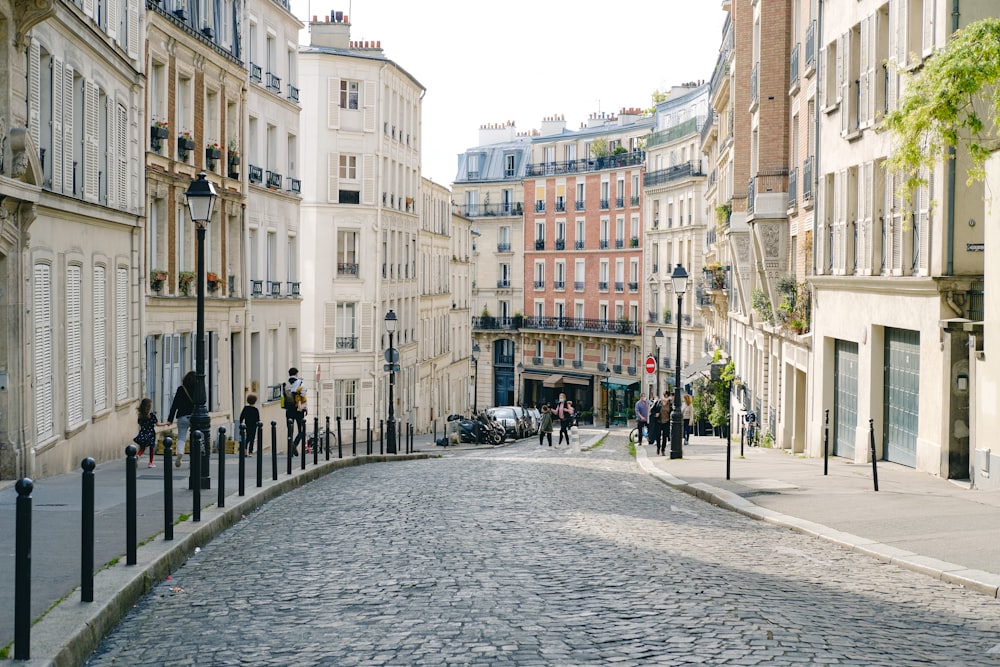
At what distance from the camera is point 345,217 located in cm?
5284

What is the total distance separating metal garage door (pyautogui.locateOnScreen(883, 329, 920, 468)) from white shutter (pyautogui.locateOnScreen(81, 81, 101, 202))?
13.4 meters

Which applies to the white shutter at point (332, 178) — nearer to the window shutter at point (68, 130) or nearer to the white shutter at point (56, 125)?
the window shutter at point (68, 130)

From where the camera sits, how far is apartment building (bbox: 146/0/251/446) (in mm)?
28297

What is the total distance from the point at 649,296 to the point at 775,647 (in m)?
74.4

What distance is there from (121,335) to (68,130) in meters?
4.85

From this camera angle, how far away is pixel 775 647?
7.54 metres

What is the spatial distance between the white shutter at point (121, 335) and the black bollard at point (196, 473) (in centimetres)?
993

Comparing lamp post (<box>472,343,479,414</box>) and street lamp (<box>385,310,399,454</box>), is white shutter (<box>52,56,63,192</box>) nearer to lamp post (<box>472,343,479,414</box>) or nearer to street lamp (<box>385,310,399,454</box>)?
street lamp (<box>385,310,399,454</box>)

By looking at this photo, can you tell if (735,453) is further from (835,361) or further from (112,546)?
(112,546)

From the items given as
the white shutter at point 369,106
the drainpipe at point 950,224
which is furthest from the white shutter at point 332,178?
the drainpipe at point 950,224

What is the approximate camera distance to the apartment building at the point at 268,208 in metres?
35.2

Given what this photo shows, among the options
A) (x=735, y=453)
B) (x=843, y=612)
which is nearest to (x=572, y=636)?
(x=843, y=612)

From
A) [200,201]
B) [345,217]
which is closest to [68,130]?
[200,201]

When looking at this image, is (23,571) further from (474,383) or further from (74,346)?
(474,383)
